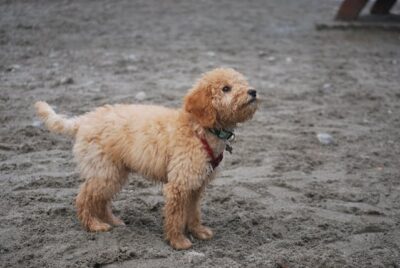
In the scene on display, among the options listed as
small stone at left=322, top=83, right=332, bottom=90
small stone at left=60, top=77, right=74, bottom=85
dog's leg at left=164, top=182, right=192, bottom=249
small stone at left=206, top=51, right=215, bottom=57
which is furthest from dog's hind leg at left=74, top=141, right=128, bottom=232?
small stone at left=206, top=51, right=215, bottom=57

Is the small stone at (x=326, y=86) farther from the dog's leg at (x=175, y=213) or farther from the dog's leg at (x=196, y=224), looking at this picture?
the dog's leg at (x=175, y=213)

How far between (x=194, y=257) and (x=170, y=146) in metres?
0.84

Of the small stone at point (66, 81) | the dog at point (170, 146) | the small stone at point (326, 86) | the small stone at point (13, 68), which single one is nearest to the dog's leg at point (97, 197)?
the dog at point (170, 146)

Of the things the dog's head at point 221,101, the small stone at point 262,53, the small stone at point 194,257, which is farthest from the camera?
the small stone at point 262,53

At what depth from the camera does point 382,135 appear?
699cm

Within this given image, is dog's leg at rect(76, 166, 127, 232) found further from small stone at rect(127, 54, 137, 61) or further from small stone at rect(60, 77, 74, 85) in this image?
small stone at rect(127, 54, 137, 61)

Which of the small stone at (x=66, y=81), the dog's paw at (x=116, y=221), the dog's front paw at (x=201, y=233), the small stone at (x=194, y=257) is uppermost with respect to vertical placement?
the small stone at (x=66, y=81)

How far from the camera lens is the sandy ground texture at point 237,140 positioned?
167 inches

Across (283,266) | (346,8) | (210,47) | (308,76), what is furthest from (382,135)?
(346,8)

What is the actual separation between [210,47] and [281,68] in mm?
1869

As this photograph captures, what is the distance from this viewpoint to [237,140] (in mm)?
6566

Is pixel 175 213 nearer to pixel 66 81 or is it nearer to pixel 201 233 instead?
pixel 201 233

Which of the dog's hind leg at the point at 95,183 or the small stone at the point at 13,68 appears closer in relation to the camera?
the dog's hind leg at the point at 95,183

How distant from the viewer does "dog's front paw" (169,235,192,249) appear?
421cm
